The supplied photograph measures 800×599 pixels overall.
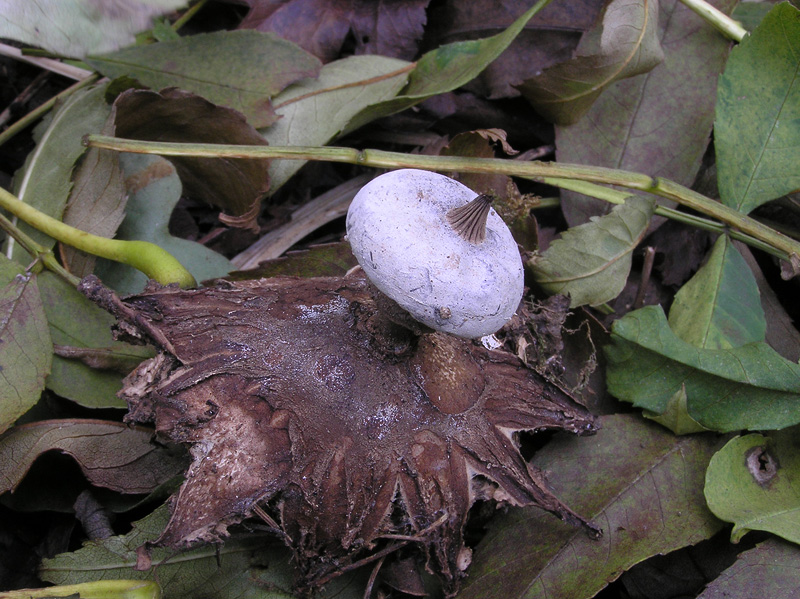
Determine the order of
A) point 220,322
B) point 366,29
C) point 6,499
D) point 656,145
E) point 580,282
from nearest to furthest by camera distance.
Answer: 1. point 220,322
2. point 6,499
3. point 580,282
4. point 656,145
5. point 366,29

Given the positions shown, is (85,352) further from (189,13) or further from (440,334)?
(189,13)

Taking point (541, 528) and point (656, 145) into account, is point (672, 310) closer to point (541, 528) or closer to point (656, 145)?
point (656, 145)

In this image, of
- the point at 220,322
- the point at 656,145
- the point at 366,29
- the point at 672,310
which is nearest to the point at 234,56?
the point at 366,29

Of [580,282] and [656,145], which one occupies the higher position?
[656,145]

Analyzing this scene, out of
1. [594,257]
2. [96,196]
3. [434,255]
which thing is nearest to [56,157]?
[96,196]

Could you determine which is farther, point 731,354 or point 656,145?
point 656,145

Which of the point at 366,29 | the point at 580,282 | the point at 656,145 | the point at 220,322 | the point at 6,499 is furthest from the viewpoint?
the point at 366,29
